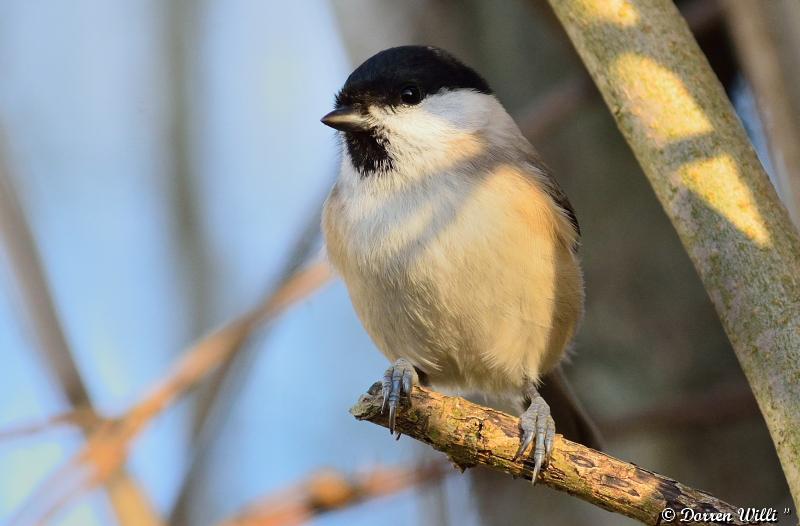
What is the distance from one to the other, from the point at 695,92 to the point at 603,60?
0.67 feet

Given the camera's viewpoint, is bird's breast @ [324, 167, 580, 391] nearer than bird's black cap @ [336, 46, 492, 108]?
Yes

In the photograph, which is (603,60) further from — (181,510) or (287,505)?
(181,510)

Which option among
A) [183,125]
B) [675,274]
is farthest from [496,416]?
[183,125]

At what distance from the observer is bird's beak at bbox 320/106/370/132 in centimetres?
224

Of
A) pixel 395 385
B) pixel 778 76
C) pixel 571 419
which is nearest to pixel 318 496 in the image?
pixel 395 385

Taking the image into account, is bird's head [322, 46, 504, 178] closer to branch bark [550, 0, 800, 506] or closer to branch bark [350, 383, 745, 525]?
branch bark [550, 0, 800, 506]

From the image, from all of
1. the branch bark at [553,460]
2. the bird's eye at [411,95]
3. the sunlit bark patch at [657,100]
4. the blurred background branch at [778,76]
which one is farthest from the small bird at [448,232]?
the blurred background branch at [778,76]

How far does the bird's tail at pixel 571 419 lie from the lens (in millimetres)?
2445

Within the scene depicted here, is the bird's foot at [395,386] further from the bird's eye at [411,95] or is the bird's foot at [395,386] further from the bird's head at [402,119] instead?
the bird's eye at [411,95]

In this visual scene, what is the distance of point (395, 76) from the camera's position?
2.26m

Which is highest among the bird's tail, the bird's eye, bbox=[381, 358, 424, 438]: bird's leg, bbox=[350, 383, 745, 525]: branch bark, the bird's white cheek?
the bird's eye

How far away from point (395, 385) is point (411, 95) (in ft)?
2.81

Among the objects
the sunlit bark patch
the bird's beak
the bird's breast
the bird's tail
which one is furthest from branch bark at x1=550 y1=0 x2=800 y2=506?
the bird's tail

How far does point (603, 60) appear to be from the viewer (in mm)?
A: 1906
